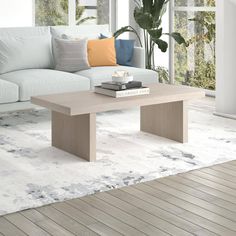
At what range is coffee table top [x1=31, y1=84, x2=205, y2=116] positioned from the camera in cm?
423

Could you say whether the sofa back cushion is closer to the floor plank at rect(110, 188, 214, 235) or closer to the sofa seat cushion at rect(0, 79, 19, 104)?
the sofa seat cushion at rect(0, 79, 19, 104)

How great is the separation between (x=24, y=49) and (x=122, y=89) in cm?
172

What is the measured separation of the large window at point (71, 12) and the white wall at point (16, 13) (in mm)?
162

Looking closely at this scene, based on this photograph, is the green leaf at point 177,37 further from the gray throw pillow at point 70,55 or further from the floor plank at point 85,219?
the floor plank at point 85,219

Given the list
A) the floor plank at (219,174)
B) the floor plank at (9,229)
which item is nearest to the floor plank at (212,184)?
the floor plank at (219,174)

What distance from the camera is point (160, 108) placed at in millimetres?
5020

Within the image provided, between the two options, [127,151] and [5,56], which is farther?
[5,56]

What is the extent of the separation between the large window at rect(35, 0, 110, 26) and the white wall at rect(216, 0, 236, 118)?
223cm

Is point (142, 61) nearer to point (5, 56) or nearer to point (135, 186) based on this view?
point (5, 56)

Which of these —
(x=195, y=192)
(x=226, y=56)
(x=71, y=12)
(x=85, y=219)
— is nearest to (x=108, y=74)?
(x=226, y=56)

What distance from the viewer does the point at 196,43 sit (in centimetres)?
707

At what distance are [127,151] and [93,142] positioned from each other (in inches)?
15.2

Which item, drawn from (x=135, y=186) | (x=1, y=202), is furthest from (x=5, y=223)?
(x=135, y=186)

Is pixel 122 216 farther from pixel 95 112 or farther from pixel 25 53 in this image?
pixel 25 53
